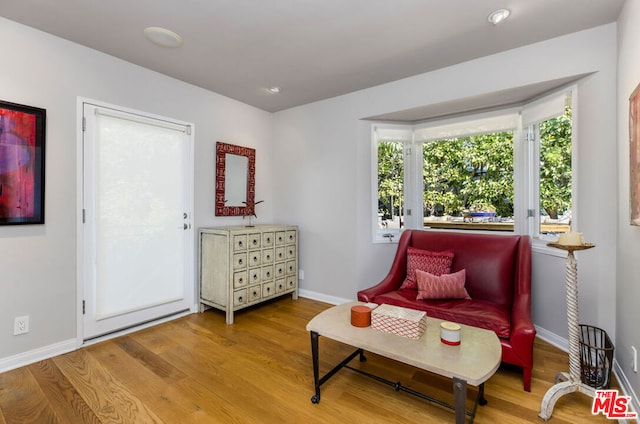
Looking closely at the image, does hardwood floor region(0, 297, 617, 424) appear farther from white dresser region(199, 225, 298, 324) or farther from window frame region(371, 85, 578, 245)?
window frame region(371, 85, 578, 245)

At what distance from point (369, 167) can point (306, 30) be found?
5.39 ft

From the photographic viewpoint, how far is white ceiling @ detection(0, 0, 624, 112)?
1.97 m

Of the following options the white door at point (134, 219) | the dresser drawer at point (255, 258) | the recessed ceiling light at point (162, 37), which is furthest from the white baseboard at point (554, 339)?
the recessed ceiling light at point (162, 37)

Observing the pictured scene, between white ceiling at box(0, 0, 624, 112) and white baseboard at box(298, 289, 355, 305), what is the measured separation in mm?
2479

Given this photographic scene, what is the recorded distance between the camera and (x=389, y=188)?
3.58 m

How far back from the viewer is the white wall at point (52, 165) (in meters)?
2.15

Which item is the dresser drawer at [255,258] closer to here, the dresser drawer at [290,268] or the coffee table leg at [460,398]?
the dresser drawer at [290,268]

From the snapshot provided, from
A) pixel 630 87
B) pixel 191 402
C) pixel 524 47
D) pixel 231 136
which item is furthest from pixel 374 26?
pixel 191 402

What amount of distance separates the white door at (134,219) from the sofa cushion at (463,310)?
6.92ft

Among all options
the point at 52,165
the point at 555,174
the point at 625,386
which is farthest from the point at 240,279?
the point at 555,174

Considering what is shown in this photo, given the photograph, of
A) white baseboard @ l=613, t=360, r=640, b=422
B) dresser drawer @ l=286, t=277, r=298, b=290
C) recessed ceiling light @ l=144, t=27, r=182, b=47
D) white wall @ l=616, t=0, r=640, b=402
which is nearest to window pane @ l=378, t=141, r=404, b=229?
dresser drawer @ l=286, t=277, r=298, b=290

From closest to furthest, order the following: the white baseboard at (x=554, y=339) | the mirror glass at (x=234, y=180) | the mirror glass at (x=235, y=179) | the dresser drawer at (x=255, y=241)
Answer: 1. the white baseboard at (x=554, y=339)
2. the dresser drawer at (x=255, y=241)
3. the mirror glass at (x=234, y=180)
4. the mirror glass at (x=235, y=179)

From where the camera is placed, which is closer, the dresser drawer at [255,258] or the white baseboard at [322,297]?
the dresser drawer at [255,258]

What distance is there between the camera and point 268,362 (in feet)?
7.44
